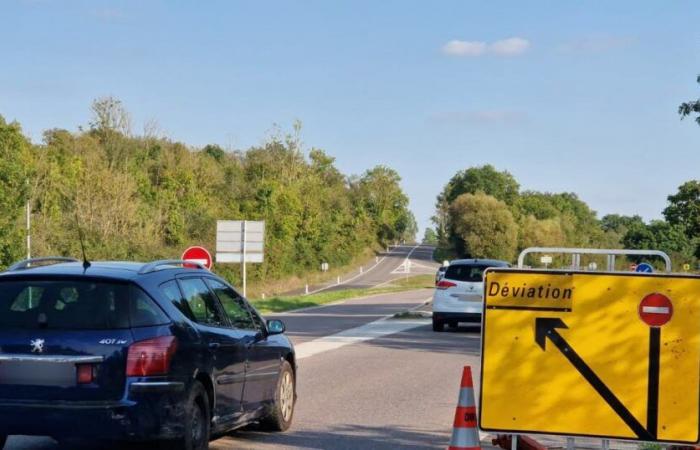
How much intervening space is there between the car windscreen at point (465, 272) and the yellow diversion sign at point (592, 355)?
694 inches

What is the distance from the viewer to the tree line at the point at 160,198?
176 ft

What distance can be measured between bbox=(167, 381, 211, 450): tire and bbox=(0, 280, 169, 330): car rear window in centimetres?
63

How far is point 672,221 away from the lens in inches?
1769

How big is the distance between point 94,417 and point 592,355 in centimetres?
339

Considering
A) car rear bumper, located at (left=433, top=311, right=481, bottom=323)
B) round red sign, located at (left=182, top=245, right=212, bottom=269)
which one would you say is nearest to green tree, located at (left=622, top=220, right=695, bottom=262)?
car rear bumper, located at (left=433, top=311, right=481, bottom=323)

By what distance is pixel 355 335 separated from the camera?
79.5ft

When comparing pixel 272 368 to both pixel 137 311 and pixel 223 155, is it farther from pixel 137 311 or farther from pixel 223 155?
pixel 223 155

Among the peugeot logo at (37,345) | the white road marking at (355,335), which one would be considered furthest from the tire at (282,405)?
the white road marking at (355,335)

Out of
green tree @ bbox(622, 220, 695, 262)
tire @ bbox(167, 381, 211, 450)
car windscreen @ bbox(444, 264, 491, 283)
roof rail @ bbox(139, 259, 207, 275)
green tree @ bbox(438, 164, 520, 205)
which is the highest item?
green tree @ bbox(438, 164, 520, 205)

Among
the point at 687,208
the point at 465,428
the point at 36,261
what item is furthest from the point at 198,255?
the point at 687,208

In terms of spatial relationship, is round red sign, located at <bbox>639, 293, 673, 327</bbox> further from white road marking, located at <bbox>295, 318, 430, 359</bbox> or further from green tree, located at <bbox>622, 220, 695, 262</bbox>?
green tree, located at <bbox>622, 220, 695, 262</bbox>

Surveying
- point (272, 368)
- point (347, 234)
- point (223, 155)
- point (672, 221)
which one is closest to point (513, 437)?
point (272, 368)

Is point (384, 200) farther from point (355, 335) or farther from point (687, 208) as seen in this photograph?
point (355, 335)

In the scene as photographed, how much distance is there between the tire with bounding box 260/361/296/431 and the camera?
378 inches
